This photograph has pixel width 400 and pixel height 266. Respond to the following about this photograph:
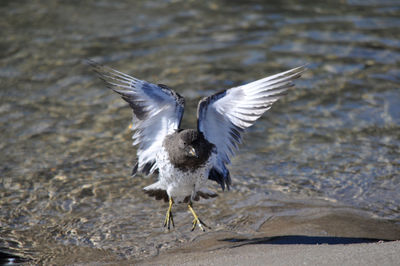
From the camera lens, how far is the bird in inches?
183

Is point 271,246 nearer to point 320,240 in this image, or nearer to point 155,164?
point 320,240

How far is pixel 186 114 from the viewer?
22.6 feet

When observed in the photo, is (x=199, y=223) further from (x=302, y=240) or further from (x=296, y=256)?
(x=296, y=256)

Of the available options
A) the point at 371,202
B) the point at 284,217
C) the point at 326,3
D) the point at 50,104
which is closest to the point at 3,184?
the point at 50,104

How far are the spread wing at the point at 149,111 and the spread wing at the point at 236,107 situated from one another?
0.82 ft

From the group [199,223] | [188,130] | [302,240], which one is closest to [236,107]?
[188,130]

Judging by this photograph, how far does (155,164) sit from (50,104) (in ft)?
8.81

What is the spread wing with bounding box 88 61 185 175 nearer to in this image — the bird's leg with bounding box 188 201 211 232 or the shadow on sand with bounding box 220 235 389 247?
the bird's leg with bounding box 188 201 211 232

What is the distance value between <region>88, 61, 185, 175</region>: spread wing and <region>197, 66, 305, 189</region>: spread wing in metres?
0.25

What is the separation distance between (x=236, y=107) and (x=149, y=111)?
75 centimetres

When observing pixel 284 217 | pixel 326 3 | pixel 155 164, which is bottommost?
pixel 284 217

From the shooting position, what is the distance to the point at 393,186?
5.47 metres

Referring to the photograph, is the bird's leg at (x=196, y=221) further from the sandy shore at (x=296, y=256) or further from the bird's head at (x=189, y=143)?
the bird's head at (x=189, y=143)

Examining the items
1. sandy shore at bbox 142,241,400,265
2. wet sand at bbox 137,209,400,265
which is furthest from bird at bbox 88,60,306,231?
sandy shore at bbox 142,241,400,265
